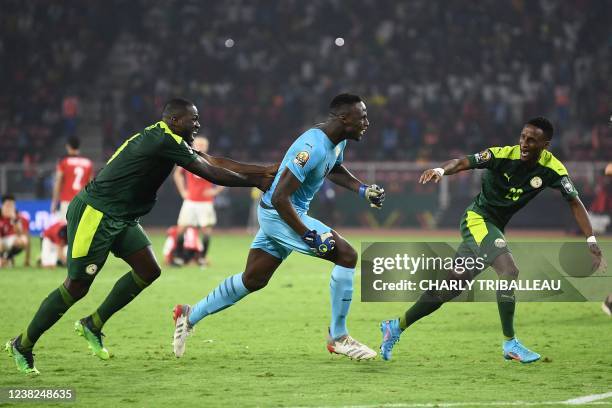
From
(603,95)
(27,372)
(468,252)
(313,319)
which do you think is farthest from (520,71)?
(27,372)

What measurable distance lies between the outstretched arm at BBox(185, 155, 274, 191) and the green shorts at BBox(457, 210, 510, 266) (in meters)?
1.87

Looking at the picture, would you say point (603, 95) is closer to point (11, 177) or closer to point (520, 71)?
point (520, 71)

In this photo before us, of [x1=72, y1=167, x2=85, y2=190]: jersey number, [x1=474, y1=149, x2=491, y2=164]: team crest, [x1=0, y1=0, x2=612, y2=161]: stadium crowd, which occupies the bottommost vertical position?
[x1=474, y1=149, x2=491, y2=164]: team crest

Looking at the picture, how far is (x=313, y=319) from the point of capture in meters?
12.1

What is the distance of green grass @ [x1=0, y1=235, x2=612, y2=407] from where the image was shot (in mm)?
7477

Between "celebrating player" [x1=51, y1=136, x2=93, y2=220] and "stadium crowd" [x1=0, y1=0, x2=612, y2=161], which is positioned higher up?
"stadium crowd" [x1=0, y1=0, x2=612, y2=161]

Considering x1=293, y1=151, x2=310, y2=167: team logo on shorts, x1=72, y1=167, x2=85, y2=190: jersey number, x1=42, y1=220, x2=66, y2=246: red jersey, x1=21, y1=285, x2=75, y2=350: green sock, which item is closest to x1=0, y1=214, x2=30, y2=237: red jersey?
x1=42, y1=220, x2=66, y2=246: red jersey

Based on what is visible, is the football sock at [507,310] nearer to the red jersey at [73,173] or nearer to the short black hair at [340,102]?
the short black hair at [340,102]

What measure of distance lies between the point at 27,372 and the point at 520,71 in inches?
1088

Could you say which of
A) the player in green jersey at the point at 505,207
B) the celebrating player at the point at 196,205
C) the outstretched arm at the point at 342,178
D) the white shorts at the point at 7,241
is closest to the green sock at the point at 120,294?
the outstretched arm at the point at 342,178

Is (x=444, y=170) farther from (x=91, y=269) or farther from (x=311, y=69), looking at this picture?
(x=311, y=69)

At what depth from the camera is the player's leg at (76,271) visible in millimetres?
8430

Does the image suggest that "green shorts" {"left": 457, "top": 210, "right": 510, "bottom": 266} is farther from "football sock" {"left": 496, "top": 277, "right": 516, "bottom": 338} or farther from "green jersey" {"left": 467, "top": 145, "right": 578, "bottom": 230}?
"football sock" {"left": 496, "top": 277, "right": 516, "bottom": 338}

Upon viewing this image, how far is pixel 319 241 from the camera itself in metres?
8.29
